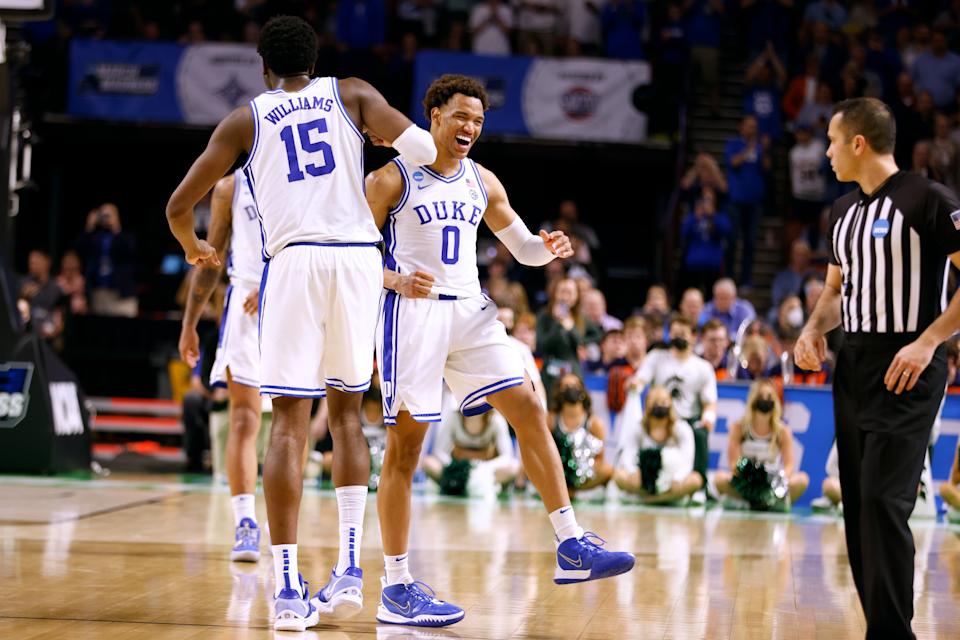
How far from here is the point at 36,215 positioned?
58.3 ft

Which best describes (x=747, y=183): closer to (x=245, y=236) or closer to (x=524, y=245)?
(x=245, y=236)

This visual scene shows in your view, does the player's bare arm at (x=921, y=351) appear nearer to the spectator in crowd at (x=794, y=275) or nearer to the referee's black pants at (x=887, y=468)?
the referee's black pants at (x=887, y=468)

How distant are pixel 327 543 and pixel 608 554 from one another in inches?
100

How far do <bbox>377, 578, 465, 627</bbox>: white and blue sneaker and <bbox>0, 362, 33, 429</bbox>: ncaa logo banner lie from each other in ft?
20.4

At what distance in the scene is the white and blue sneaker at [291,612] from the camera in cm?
459

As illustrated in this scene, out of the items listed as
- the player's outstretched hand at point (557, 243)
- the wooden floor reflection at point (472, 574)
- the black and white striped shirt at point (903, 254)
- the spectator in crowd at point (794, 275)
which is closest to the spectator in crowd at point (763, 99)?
the spectator in crowd at point (794, 275)

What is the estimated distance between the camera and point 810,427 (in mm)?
10180

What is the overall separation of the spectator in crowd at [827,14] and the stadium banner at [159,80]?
6.90 m

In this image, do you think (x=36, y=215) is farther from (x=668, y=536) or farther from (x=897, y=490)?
(x=897, y=490)

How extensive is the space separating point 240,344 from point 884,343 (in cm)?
332

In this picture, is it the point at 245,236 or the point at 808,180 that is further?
the point at 808,180

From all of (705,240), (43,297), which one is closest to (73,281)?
(43,297)

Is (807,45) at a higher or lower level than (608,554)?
higher

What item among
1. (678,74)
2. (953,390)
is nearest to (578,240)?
(678,74)
